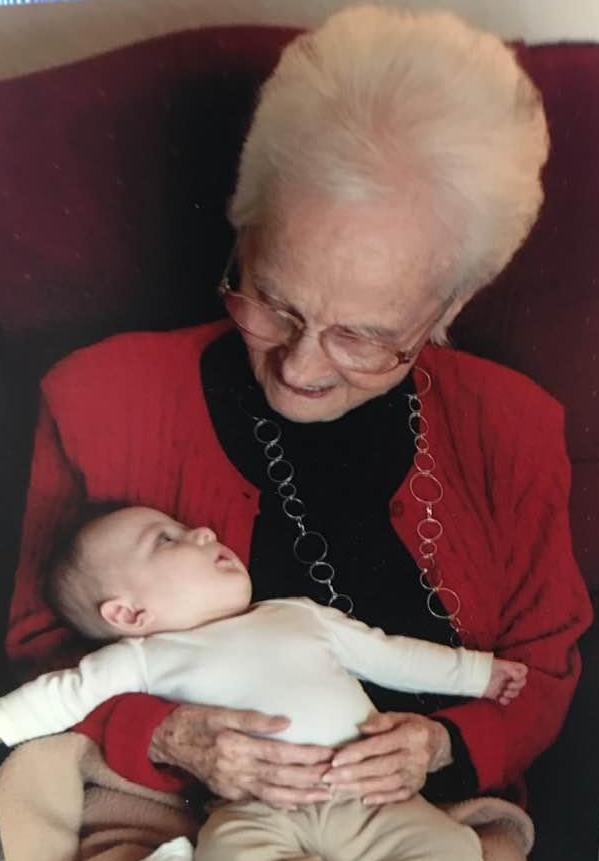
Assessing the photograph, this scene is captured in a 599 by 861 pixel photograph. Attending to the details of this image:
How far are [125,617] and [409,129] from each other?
1.57ft

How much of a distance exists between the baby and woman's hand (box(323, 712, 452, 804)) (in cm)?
1

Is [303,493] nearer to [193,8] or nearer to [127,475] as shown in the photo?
[127,475]

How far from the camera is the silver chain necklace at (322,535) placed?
96 centimetres

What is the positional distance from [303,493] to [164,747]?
26 centimetres

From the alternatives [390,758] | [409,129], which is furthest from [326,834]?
[409,129]

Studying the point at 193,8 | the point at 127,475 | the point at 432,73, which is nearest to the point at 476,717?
the point at 127,475

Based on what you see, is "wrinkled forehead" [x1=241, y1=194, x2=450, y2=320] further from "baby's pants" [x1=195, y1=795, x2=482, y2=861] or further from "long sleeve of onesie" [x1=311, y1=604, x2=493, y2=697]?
"baby's pants" [x1=195, y1=795, x2=482, y2=861]

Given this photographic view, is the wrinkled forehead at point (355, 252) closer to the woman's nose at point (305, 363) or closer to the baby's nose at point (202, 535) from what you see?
the woman's nose at point (305, 363)

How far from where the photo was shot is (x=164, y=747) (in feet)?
3.10

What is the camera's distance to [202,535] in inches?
37.3

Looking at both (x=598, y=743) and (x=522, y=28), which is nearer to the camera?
(x=522, y=28)

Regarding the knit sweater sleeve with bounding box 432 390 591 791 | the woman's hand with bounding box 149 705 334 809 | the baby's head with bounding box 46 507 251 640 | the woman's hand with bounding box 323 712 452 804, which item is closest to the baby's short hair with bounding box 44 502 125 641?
the baby's head with bounding box 46 507 251 640

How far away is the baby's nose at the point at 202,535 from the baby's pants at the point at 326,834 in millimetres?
234

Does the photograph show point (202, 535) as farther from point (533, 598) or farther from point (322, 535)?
point (533, 598)
